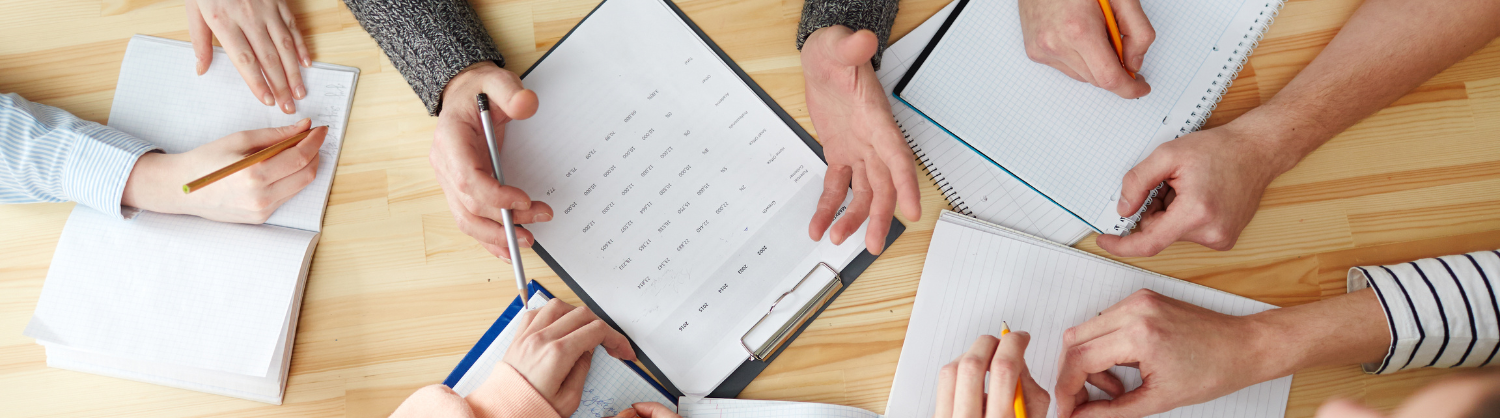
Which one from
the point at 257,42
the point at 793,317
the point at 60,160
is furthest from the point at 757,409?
the point at 60,160

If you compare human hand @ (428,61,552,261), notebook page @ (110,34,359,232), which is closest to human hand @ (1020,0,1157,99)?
human hand @ (428,61,552,261)

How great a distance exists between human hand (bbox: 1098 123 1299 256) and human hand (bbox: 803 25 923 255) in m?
0.27

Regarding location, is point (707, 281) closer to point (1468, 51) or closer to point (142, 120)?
point (142, 120)

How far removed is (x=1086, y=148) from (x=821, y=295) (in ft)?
1.27

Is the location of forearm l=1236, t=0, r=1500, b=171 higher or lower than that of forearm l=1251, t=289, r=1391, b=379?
higher

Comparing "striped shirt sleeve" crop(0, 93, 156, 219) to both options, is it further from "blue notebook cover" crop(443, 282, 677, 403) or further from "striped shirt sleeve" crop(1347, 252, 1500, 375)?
"striped shirt sleeve" crop(1347, 252, 1500, 375)

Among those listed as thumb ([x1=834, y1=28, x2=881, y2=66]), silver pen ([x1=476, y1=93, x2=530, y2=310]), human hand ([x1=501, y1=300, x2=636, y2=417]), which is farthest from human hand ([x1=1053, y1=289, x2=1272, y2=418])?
silver pen ([x1=476, y1=93, x2=530, y2=310])

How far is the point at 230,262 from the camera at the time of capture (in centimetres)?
77

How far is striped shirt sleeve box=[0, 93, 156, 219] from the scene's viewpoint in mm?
755

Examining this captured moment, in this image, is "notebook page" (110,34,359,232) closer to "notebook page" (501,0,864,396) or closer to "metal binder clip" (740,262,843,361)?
"notebook page" (501,0,864,396)

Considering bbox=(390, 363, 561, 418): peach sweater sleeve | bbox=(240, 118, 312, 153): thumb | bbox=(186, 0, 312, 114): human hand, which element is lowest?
bbox=(390, 363, 561, 418): peach sweater sleeve

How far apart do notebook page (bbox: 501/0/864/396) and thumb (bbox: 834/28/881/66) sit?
5.9 inches

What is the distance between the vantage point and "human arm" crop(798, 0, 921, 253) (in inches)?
28.9

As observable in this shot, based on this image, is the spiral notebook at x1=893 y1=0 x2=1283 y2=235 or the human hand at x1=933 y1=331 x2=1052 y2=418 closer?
the human hand at x1=933 y1=331 x2=1052 y2=418
